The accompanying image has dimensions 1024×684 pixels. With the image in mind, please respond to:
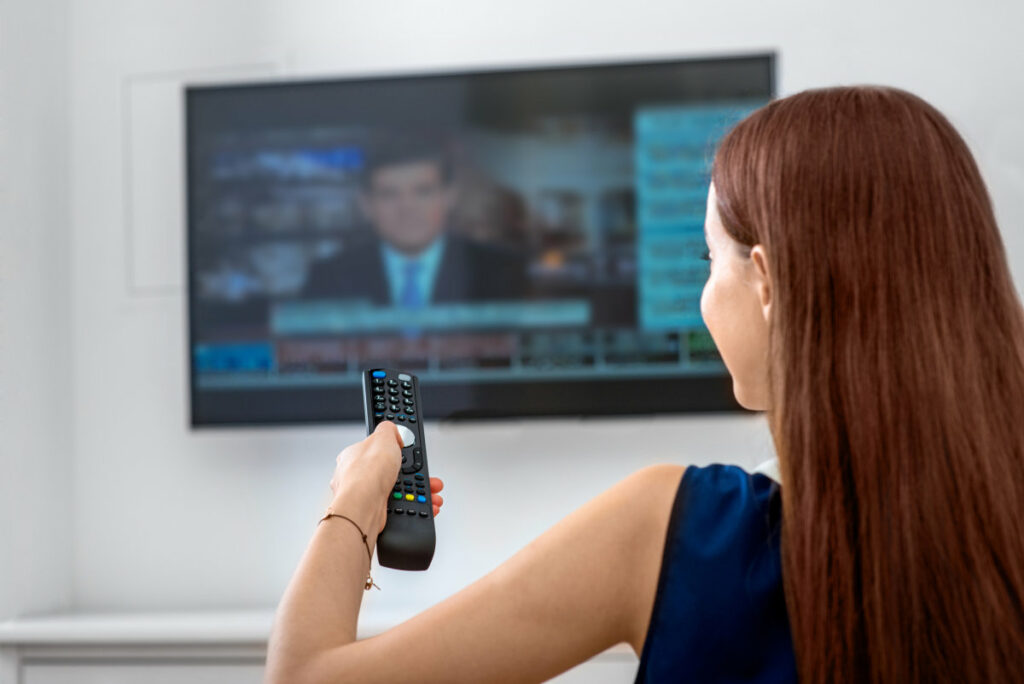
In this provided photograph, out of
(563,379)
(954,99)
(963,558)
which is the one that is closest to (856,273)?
(963,558)

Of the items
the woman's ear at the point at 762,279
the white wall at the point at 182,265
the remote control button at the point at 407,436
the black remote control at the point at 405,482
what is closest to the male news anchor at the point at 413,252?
the white wall at the point at 182,265

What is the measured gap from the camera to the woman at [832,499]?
704 millimetres

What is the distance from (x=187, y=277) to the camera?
2.42 m

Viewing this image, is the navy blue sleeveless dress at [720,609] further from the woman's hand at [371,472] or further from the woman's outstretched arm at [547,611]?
the woman's hand at [371,472]

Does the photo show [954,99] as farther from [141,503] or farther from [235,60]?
[141,503]

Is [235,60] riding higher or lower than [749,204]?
higher

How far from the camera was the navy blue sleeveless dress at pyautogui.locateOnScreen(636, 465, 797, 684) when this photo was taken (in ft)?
2.41

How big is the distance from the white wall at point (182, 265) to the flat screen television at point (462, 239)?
11 centimetres

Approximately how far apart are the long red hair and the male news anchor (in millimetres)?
1617

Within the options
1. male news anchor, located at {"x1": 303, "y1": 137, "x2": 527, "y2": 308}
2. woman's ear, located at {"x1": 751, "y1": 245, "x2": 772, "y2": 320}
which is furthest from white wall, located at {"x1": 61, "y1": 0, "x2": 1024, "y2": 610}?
woman's ear, located at {"x1": 751, "y1": 245, "x2": 772, "y2": 320}

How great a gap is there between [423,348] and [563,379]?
1.09 feet

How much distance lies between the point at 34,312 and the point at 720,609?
2.18 meters

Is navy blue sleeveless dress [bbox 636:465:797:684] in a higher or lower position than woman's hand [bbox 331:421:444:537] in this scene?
lower

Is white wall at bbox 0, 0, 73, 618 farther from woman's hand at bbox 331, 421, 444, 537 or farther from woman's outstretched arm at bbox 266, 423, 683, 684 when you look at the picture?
woman's outstretched arm at bbox 266, 423, 683, 684
